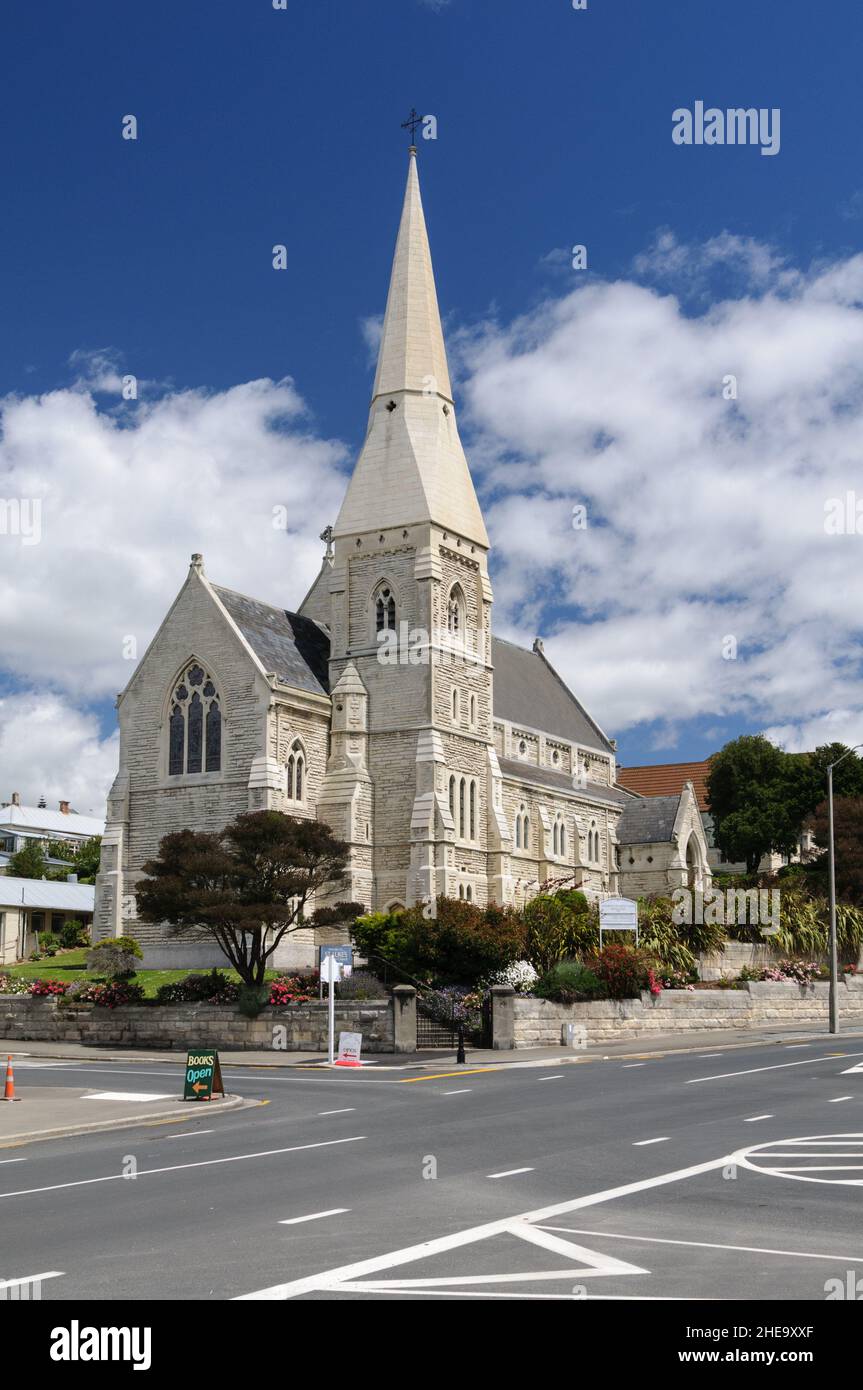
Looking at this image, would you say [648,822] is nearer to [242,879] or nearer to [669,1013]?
[669,1013]

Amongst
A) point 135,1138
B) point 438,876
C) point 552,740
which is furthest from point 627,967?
point 552,740

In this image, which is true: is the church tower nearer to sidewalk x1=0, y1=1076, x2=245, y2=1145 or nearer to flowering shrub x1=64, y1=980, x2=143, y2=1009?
flowering shrub x1=64, y1=980, x2=143, y2=1009

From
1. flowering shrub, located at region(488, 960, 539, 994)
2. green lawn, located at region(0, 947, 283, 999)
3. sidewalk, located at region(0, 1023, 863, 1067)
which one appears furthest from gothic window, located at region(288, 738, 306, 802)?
flowering shrub, located at region(488, 960, 539, 994)

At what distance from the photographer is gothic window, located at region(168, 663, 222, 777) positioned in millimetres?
55688

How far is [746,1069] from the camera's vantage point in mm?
27438

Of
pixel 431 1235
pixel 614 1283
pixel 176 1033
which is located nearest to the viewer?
pixel 614 1283

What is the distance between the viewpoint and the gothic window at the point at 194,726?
55.7m

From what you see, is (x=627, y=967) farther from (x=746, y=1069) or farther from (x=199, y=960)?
(x=199, y=960)

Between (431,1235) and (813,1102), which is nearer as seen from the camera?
(431,1235)

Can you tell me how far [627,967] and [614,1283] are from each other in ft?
104

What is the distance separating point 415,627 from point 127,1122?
3986cm

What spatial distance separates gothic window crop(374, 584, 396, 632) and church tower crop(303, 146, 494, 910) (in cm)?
5
